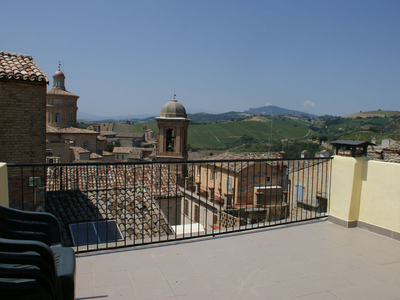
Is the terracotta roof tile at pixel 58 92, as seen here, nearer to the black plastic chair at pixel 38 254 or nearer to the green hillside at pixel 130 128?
the black plastic chair at pixel 38 254

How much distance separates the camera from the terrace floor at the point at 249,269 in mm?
2852

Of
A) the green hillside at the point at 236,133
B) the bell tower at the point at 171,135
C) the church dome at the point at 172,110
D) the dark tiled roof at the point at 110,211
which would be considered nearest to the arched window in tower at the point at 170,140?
the bell tower at the point at 171,135

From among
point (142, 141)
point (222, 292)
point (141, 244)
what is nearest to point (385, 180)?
point (222, 292)

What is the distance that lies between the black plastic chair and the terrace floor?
91 centimetres

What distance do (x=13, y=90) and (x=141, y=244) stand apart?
9.59 meters

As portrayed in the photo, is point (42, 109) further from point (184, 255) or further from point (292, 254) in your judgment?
point (292, 254)

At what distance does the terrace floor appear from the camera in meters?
2.85

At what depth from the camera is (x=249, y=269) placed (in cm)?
331

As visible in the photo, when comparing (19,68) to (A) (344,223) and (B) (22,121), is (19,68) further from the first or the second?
(A) (344,223)

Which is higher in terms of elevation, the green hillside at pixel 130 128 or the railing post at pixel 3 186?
the railing post at pixel 3 186

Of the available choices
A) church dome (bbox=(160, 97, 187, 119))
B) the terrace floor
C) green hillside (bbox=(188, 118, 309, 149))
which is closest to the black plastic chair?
the terrace floor

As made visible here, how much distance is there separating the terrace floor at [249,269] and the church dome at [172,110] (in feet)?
69.3

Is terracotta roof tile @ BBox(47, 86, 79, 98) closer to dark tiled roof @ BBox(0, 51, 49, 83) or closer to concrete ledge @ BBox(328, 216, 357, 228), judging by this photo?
dark tiled roof @ BBox(0, 51, 49, 83)

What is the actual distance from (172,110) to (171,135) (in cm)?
202
